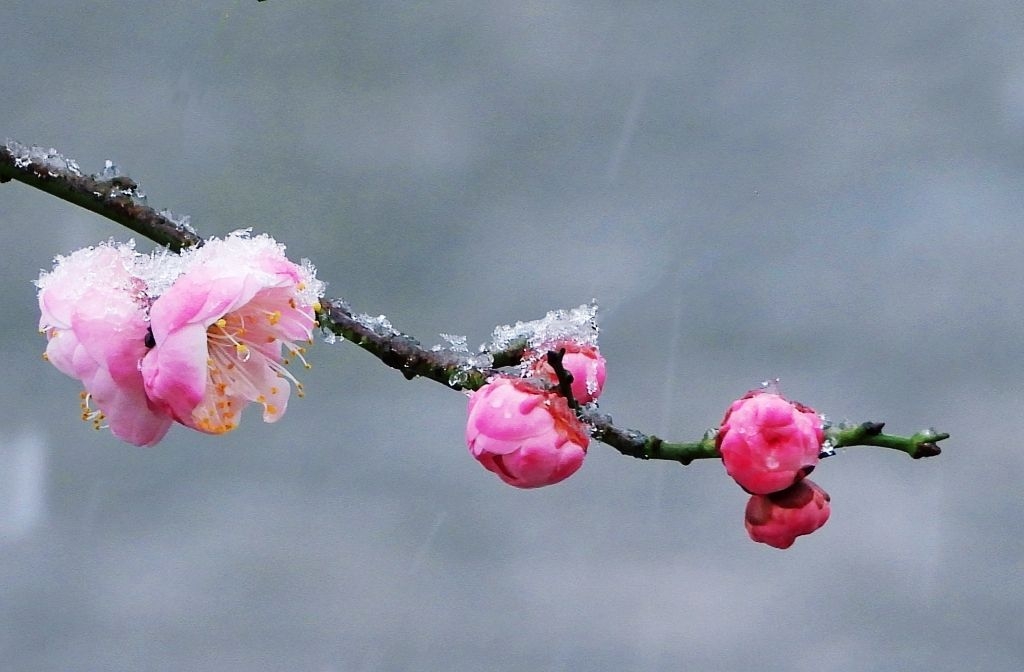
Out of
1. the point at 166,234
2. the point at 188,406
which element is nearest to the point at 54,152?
the point at 166,234

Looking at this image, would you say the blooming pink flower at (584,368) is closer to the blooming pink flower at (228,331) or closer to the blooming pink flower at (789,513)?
the blooming pink flower at (789,513)

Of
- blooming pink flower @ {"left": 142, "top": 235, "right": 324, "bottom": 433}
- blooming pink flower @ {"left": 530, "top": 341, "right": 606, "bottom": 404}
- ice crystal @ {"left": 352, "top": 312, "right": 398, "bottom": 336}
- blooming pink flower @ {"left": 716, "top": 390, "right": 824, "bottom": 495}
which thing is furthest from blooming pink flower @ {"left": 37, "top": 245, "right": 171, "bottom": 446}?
blooming pink flower @ {"left": 716, "top": 390, "right": 824, "bottom": 495}

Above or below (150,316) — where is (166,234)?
above

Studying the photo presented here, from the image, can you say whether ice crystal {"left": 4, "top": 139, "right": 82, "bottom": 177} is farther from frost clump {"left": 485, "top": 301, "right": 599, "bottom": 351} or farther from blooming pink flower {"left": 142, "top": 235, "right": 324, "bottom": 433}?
frost clump {"left": 485, "top": 301, "right": 599, "bottom": 351}

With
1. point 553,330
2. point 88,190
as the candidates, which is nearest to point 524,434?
point 553,330

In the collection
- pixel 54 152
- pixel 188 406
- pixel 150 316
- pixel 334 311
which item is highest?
pixel 54 152

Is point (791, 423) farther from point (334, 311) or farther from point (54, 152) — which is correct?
point (54, 152)

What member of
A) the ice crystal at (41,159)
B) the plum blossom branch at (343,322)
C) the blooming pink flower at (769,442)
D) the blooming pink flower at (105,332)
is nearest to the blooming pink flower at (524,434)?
the plum blossom branch at (343,322)
